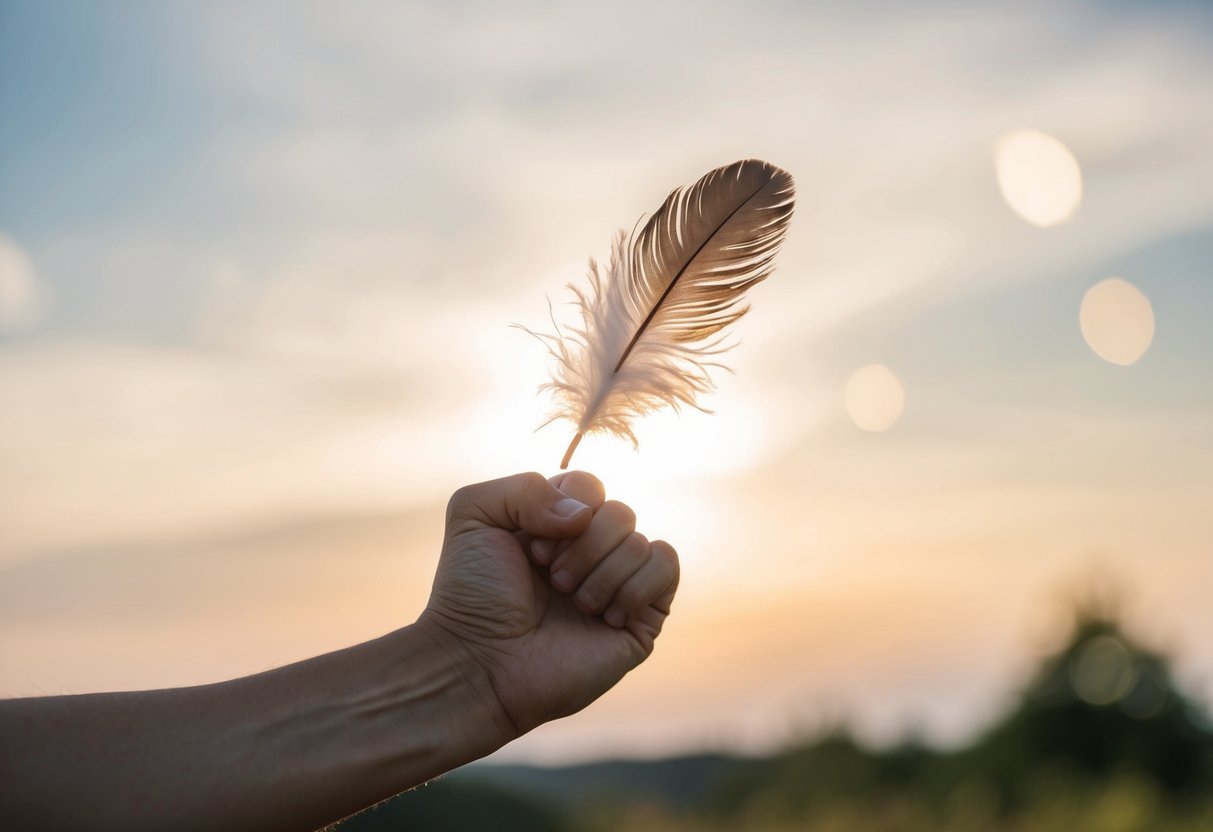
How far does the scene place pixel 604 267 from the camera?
126 inches

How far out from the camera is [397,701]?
257 centimetres

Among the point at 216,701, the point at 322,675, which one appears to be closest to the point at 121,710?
the point at 216,701

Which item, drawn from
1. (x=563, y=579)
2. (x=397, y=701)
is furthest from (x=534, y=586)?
(x=397, y=701)

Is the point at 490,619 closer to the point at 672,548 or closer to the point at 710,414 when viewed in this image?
the point at 672,548

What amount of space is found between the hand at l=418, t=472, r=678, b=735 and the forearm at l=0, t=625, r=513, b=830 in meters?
0.09

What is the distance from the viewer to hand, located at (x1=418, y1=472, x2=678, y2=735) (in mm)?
2635

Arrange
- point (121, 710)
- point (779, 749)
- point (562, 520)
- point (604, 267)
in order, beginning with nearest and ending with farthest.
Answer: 1. point (121, 710)
2. point (562, 520)
3. point (604, 267)
4. point (779, 749)

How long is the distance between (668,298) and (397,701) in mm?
1461

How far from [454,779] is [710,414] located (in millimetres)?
16280

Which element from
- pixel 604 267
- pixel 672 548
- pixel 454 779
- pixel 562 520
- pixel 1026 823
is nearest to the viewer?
Result: pixel 562 520

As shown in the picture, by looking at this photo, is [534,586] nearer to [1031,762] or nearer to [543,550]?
[543,550]

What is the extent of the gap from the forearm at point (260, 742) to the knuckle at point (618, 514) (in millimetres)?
567

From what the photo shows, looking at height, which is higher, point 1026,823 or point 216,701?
point 216,701

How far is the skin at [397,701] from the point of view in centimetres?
224
